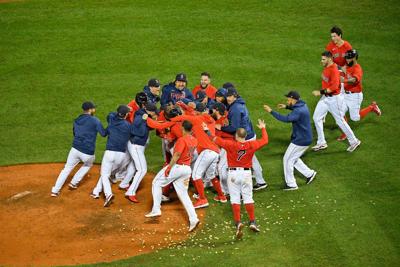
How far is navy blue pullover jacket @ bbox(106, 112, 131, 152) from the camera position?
12.2 metres

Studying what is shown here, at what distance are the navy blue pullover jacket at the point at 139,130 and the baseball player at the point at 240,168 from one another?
1714 millimetres

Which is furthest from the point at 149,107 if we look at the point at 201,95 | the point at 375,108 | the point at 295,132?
the point at 375,108

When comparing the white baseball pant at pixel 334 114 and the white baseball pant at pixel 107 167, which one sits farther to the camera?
the white baseball pant at pixel 334 114

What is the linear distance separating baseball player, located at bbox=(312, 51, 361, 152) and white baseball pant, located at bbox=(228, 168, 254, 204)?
3.41m

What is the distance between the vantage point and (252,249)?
1068cm

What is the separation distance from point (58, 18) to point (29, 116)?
4964mm

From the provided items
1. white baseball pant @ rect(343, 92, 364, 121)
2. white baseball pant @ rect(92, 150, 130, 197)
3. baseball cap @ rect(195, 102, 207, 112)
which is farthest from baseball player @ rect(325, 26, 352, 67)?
white baseball pant @ rect(92, 150, 130, 197)

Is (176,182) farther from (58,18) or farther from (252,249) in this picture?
(58,18)

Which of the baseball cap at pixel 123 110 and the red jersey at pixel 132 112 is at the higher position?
the baseball cap at pixel 123 110

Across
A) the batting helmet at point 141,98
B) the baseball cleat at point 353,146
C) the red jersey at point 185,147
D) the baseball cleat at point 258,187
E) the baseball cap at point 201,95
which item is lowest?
the baseball cleat at point 258,187

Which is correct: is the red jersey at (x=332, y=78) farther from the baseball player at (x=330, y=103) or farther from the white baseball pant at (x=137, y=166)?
the white baseball pant at (x=137, y=166)

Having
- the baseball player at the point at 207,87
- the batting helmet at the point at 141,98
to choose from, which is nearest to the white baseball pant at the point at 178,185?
the batting helmet at the point at 141,98

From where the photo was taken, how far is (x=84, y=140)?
12.3 m

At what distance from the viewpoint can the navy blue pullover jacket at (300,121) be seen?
1241cm
